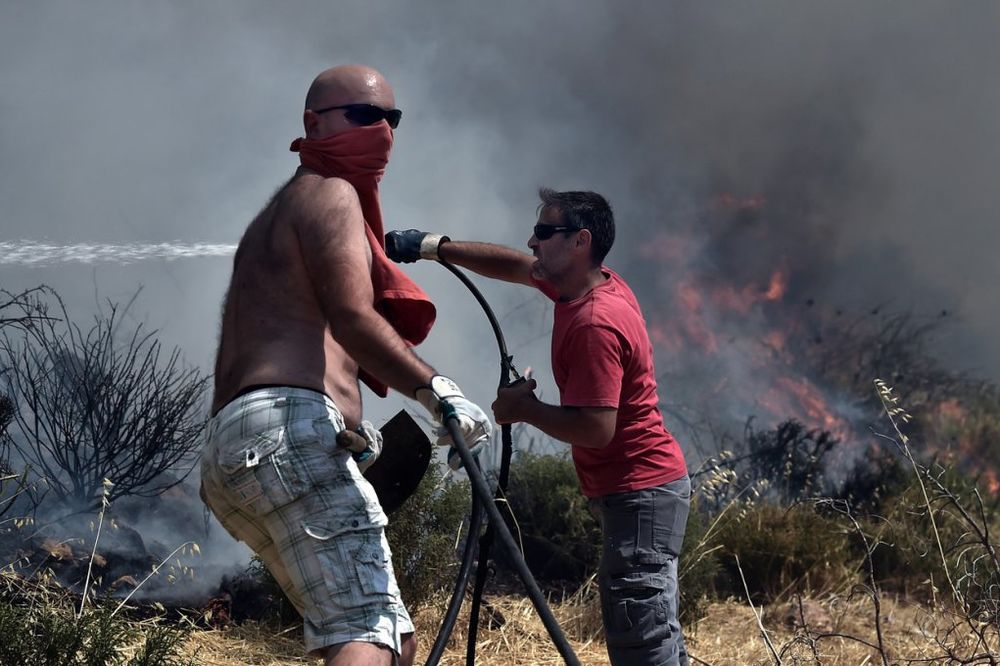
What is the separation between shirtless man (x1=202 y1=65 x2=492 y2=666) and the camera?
8.67 feet

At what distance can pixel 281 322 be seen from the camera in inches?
113

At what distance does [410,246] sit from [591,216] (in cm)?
75

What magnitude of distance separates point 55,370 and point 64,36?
8.61 ft

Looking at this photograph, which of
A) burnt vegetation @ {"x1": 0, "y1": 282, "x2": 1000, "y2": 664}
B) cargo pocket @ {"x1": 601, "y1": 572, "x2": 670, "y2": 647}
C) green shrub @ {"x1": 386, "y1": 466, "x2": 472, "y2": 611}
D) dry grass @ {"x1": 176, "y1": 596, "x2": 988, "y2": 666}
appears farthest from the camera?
green shrub @ {"x1": 386, "y1": 466, "x2": 472, "y2": 611}

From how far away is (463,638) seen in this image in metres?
5.01

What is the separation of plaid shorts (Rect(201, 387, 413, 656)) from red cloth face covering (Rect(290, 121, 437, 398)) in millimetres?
456

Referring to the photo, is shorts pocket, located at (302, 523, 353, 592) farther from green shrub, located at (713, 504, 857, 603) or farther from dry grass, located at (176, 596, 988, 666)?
green shrub, located at (713, 504, 857, 603)

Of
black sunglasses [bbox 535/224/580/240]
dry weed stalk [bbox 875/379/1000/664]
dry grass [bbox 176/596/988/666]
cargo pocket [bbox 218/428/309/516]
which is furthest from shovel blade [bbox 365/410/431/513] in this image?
dry grass [bbox 176/596/988/666]

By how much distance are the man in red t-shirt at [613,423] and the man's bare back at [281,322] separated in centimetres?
79

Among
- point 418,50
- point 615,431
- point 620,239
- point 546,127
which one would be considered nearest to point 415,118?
point 418,50

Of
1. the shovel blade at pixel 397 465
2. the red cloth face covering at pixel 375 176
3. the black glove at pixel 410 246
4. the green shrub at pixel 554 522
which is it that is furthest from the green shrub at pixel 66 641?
the green shrub at pixel 554 522

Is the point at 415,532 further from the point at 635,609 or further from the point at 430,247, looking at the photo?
the point at 635,609

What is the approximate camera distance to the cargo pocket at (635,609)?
3434mm

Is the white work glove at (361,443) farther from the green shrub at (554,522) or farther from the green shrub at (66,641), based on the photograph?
the green shrub at (554,522)
